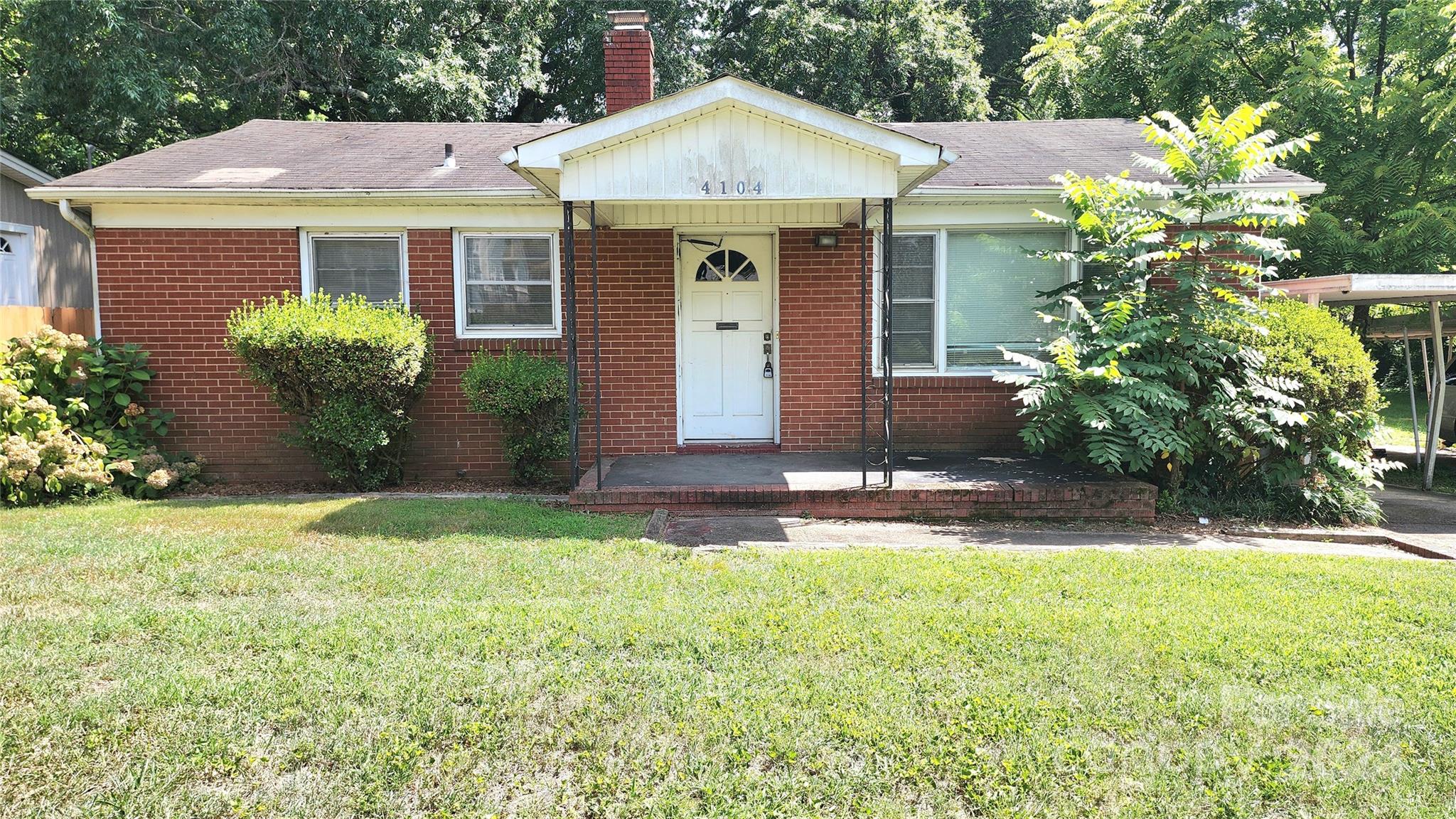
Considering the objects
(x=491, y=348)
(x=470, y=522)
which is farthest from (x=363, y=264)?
(x=470, y=522)

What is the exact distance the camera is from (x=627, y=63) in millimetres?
9461

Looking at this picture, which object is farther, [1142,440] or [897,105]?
[897,105]

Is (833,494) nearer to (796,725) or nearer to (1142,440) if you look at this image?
(1142,440)

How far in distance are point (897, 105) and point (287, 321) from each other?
18244 mm

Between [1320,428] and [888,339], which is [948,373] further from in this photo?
[1320,428]

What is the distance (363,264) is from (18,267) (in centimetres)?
856

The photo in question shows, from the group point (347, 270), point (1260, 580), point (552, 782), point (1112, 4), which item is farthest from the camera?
point (1112, 4)

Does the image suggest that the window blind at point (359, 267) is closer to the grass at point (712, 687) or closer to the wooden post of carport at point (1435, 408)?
the grass at point (712, 687)

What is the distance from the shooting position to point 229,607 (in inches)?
184

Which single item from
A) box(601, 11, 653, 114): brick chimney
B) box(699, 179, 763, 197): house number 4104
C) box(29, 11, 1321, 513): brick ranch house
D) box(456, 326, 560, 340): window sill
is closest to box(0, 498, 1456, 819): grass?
box(699, 179, 763, 197): house number 4104

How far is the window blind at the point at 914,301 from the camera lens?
9258mm

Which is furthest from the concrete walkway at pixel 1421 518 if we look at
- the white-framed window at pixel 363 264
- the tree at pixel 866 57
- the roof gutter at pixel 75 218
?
the tree at pixel 866 57

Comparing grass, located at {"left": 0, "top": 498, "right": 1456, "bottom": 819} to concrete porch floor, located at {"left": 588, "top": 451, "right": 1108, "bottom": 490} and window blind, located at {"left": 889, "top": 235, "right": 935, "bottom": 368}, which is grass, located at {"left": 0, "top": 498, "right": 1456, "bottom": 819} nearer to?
concrete porch floor, located at {"left": 588, "top": 451, "right": 1108, "bottom": 490}

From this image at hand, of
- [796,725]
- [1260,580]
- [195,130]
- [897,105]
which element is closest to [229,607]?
[796,725]
